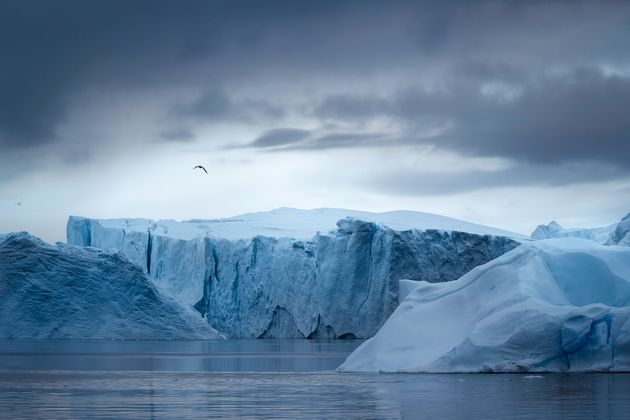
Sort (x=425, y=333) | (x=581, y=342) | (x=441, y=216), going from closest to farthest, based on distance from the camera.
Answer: (x=581, y=342)
(x=425, y=333)
(x=441, y=216)

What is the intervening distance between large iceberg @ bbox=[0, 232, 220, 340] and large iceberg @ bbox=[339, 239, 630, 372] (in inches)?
915

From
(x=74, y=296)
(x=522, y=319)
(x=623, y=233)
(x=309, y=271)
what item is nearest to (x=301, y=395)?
(x=522, y=319)

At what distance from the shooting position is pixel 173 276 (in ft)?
179

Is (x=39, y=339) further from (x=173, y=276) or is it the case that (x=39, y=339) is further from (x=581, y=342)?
(x=581, y=342)

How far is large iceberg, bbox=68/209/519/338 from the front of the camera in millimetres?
48188

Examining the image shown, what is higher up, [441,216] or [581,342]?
[441,216]

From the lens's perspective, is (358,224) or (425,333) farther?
(358,224)

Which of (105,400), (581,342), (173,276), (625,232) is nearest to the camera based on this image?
(105,400)

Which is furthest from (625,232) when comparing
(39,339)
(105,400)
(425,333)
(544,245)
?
(105,400)

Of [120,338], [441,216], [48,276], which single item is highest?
[441,216]

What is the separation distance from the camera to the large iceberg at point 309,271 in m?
48.2

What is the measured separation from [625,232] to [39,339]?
72.5ft

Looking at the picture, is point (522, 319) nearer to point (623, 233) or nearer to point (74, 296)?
point (623, 233)

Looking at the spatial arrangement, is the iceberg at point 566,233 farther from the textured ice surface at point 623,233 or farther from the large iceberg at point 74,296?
the large iceberg at point 74,296
